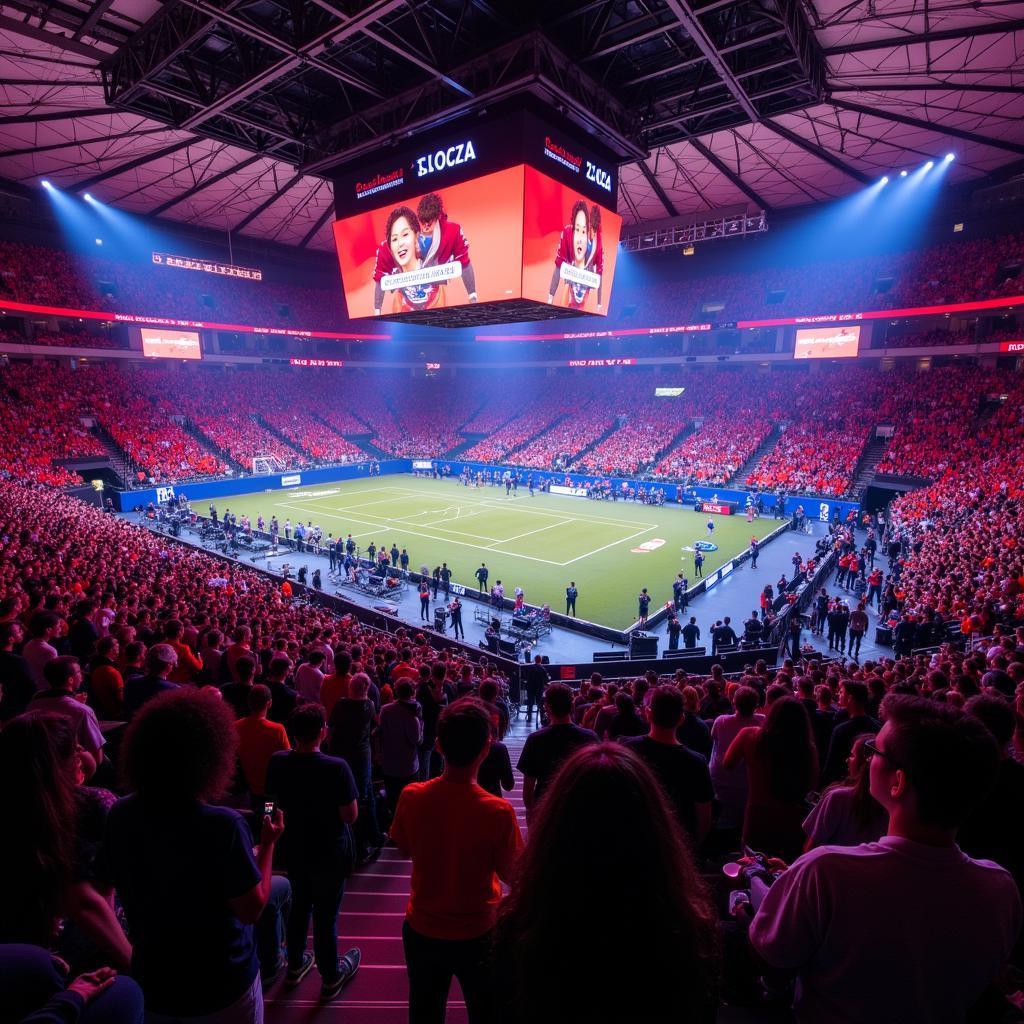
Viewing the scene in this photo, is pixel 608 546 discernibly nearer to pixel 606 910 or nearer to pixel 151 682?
pixel 151 682

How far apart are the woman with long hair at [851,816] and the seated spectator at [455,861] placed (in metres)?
1.65

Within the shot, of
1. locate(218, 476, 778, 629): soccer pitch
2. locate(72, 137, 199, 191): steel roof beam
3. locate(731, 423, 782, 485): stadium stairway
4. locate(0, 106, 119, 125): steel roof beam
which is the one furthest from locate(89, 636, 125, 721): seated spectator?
locate(731, 423, 782, 485): stadium stairway

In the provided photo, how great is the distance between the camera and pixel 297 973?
13.2 feet

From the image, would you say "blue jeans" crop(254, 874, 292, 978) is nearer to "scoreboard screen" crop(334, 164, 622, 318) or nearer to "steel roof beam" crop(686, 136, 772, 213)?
"scoreboard screen" crop(334, 164, 622, 318)

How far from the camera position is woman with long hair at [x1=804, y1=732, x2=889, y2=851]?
3051mm

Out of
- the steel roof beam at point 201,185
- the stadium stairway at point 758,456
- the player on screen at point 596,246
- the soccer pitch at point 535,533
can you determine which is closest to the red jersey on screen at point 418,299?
the player on screen at point 596,246

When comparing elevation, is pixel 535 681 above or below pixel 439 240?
below

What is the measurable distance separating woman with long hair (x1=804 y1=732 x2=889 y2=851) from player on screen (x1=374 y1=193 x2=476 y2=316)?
17.2 metres

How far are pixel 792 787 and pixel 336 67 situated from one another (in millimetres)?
20619

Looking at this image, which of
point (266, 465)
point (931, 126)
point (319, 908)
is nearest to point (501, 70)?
point (319, 908)

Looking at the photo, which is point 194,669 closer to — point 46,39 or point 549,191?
point 549,191

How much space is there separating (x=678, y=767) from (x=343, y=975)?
2.61m

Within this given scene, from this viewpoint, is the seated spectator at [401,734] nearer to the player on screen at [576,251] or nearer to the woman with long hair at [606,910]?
the woman with long hair at [606,910]

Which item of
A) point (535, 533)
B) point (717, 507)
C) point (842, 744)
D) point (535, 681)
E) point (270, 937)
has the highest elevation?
point (842, 744)
